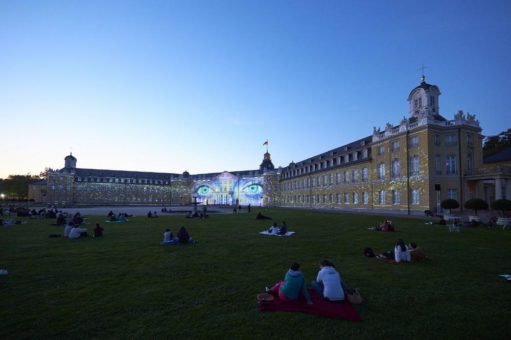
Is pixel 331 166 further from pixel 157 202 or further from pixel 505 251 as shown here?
pixel 157 202

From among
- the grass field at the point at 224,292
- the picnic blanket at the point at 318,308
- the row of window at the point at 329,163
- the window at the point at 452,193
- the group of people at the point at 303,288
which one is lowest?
the grass field at the point at 224,292

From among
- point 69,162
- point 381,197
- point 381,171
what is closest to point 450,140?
point 381,171

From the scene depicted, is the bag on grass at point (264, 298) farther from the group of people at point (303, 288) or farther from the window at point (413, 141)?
the window at point (413, 141)

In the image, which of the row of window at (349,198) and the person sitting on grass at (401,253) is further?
the row of window at (349,198)

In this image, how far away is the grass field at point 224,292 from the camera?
5.73 metres

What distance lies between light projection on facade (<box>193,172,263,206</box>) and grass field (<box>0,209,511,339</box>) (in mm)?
88596

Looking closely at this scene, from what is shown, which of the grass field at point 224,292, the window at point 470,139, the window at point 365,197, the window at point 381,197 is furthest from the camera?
the window at point 365,197

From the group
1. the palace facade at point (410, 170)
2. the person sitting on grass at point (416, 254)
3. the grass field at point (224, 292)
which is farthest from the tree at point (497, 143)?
the person sitting on grass at point (416, 254)

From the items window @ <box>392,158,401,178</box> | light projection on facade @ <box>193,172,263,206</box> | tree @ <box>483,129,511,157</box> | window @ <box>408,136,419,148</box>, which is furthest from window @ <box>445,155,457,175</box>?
light projection on facade @ <box>193,172,263,206</box>

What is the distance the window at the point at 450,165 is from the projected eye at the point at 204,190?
87824 millimetres

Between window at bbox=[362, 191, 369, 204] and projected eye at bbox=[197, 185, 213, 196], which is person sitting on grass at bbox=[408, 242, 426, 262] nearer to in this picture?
window at bbox=[362, 191, 369, 204]

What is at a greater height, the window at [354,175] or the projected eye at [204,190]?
the window at [354,175]

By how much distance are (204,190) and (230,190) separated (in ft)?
39.0

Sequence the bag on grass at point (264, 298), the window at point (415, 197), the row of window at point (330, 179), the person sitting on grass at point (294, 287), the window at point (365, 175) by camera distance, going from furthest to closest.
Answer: the row of window at point (330, 179)
the window at point (365, 175)
the window at point (415, 197)
the person sitting on grass at point (294, 287)
the bag on grass at point (264, 298)
